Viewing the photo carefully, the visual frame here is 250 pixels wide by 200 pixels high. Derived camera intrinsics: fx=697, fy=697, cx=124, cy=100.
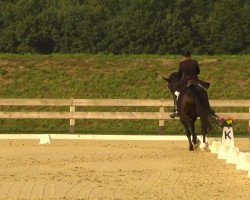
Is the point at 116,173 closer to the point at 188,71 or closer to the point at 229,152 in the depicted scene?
the point at 229,152

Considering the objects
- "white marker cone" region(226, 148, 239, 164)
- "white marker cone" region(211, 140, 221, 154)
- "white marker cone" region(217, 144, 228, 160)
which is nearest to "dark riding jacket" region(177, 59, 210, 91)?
"white marker cone" region(211, 140, 221, 154)

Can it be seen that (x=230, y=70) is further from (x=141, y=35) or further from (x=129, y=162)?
(x=129, y=162)

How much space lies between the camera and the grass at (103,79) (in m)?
25.4

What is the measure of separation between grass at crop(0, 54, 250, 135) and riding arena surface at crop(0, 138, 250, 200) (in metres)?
9.98

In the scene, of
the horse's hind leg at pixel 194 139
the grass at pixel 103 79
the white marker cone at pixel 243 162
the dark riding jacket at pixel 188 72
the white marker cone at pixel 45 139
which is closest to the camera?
the white marker cone at pixel 243 162

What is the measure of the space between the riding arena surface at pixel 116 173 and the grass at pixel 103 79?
9980 mm

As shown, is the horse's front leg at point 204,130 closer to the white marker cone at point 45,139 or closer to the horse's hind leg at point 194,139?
the horse's hind leg at point 194,139

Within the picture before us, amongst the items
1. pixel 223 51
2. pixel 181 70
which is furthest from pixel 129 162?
pixel 223 51

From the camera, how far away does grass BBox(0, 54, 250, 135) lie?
83.3 feet

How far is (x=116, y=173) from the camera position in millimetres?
10453

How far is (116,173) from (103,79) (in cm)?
2094

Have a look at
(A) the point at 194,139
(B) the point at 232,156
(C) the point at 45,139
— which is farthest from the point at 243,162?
(C) the point at 45,139

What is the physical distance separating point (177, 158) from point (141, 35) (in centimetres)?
3543

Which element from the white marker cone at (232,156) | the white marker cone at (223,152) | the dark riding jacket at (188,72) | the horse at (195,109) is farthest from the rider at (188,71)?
the white marker cone at (232,156)
